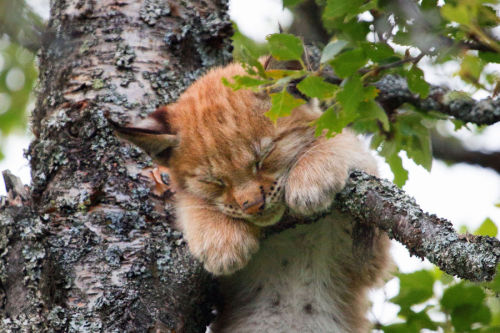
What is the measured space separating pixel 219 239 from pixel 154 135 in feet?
2.23

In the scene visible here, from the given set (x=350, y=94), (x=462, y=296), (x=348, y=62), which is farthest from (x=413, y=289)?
(x=348, y=62)

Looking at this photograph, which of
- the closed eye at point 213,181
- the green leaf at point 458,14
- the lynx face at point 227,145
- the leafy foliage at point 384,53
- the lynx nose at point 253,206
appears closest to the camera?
the green leaf at point 458,14

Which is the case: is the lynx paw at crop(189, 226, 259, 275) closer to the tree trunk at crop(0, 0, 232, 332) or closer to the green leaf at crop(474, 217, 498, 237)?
the tree trunk at crop(0, 0, 232, 332)

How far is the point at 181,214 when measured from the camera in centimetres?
322

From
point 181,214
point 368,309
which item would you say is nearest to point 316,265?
point 368,309

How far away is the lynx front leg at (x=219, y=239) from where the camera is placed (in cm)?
304

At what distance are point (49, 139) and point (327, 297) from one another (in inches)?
72.6

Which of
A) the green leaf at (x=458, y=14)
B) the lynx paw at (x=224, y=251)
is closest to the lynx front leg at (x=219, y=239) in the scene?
the lynx paw at (x=224, y=251)

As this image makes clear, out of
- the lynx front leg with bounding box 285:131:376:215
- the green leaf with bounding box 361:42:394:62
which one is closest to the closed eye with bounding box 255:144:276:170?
the lynx front leg with bounding box 285:131:376:215

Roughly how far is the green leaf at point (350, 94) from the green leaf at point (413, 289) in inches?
52.8

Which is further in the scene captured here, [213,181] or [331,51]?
[213,181]

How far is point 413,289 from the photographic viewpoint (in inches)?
118

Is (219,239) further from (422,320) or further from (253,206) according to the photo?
(422,320)

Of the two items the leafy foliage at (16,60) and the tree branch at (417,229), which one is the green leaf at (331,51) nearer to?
the tree branch at (417,229)
